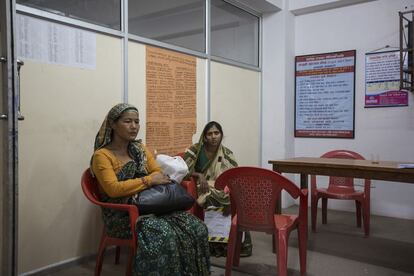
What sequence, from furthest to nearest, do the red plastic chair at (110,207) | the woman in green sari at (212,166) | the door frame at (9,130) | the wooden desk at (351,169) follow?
the woman in green sari at (212,166)
the wooden desk at (351,169)
the red plastic chair at (110,207)
the door frame at (9,130)

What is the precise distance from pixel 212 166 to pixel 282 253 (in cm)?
95

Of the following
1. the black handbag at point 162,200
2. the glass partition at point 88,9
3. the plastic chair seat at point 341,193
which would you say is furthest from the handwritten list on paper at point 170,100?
the plastic chair seat at point 341,193

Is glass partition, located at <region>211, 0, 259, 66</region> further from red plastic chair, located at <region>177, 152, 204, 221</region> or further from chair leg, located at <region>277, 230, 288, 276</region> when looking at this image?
chair leg, located at <region>277, 230, 288, 276</region>

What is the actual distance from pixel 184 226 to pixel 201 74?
1900 millimetres

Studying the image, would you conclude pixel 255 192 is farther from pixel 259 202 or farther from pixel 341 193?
pixel 341 193

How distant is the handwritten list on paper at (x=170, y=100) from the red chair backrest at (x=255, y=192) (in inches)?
42.9

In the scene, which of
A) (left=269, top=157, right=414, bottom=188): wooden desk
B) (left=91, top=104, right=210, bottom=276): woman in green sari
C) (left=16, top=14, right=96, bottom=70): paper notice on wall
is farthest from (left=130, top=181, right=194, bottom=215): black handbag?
(left=16, top=14, right=96, bottom=70): paper notice on wall

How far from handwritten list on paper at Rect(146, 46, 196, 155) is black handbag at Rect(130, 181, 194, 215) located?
0.95 m

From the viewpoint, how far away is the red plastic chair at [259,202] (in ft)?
6.67

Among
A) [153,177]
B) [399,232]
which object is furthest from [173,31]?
[399,232]

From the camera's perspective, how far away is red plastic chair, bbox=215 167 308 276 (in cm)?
203

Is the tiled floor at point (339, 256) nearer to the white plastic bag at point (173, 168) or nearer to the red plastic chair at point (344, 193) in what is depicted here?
the red plastic chair at point (344, 193)

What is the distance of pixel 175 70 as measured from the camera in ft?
10.6

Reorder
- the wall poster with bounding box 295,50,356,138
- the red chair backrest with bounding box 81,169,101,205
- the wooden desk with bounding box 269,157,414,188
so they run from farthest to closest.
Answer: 1. the wall poster with bounding box 295,50,356,138
2. the wooden desk with bounding box 269,157,414,188
3. the red chair backrest with bounding box 81,169,101,205
